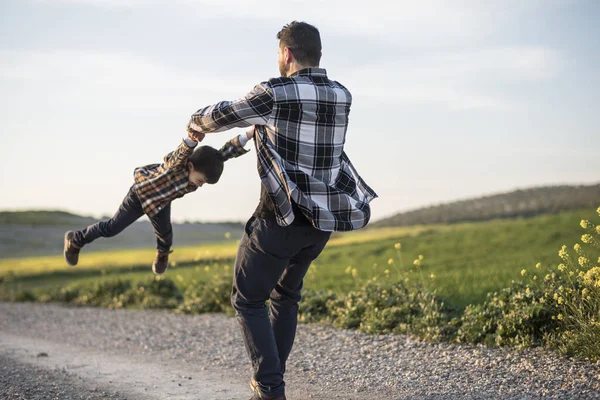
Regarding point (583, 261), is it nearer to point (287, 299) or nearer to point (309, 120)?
point (287, 299)

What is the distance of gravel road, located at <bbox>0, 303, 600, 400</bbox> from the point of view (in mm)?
5438

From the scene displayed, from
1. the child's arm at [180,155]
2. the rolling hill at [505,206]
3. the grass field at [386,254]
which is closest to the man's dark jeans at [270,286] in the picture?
the child's arm at [180,155]

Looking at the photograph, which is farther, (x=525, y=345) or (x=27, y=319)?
(x=27, y=319)

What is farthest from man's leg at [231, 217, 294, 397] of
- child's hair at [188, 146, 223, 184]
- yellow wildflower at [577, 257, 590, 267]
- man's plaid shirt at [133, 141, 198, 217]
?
yellow wildflower at [577, 257, 590, 267]

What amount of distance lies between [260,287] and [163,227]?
1796 mm

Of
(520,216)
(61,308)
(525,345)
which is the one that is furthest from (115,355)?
(520,216)

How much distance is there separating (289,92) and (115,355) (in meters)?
5.66

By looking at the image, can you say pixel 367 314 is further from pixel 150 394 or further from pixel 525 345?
pixel 150 394

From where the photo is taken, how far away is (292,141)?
157 inches

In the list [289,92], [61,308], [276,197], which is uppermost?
[289,92]

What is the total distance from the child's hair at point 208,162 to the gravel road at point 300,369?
2044 mm

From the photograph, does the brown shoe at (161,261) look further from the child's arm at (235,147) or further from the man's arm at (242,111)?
the man's arm at (242,111)

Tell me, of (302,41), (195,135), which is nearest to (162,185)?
(195,135)

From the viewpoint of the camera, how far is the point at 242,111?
3875mm
